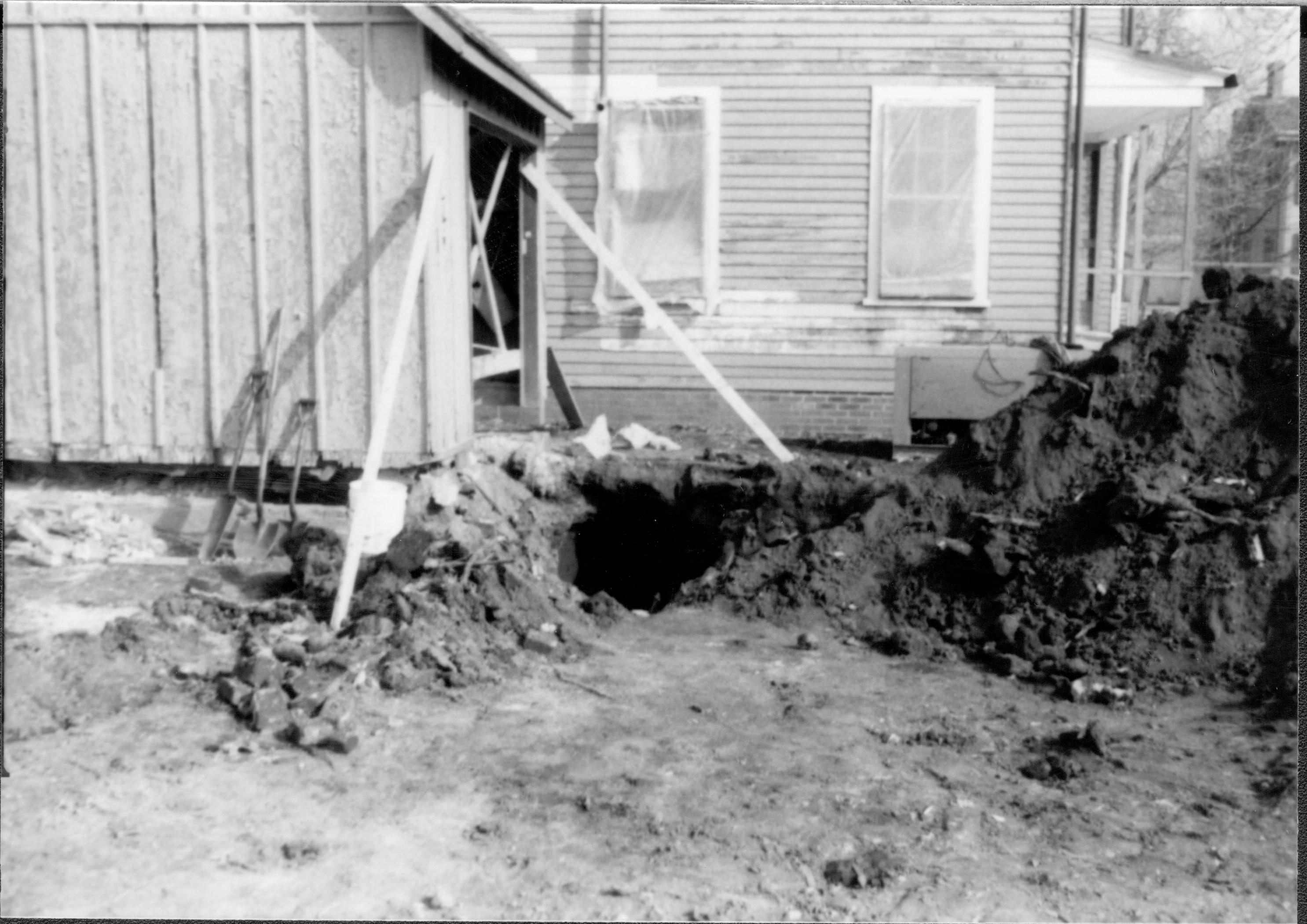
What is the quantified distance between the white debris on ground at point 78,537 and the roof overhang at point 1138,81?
10169 mm

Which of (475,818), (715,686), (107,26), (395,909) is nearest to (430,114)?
(107,26)

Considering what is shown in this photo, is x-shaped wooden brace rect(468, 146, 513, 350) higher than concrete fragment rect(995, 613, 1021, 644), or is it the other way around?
x-shaped wooden brace rect(468, 146, 513, 350)

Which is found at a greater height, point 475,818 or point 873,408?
point 873,408

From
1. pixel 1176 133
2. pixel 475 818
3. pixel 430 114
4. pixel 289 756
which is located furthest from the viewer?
pixel 1176 133

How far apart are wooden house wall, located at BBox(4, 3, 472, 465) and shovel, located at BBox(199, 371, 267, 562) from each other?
12 cm

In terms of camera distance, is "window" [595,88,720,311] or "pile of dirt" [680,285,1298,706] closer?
"pile of dirt" [680,285,1298,706]

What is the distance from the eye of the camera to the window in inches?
521

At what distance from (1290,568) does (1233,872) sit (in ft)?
9.13

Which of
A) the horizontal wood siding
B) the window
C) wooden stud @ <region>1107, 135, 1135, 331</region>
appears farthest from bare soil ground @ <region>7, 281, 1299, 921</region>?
wooden stud @ <region>1107, 135, 1135, 331</region>

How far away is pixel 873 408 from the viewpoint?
13469 millimetres

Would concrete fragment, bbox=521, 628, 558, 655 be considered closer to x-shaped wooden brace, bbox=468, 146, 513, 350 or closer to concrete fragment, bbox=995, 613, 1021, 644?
concrete fragment, bbox=995, 613, 1021, 644

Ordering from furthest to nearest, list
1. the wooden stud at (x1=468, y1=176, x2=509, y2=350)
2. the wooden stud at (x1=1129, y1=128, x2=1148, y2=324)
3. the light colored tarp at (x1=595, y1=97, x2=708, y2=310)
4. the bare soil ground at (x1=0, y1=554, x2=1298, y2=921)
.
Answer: the wooden stud at (x1=1129, y1=128, x2=1148, y2=324), the light colored tarp at (x1=595, y1=97, x2=708, y2=310), the wooden stud at (x1=468, y1=176, x2=509, y2=350), the bare soil ground at (x1=0, y1=554, x2=1298, y2=921)

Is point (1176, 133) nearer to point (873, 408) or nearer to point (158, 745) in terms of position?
point (873, 408)

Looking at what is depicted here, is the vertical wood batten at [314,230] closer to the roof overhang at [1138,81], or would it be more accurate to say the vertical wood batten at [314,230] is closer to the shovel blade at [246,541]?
the shovel blade at [246,541]
